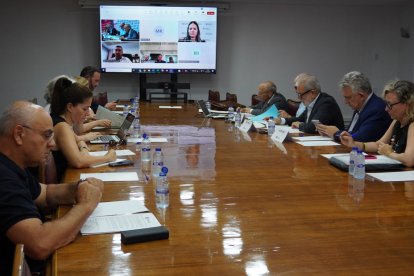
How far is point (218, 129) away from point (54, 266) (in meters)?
3.11

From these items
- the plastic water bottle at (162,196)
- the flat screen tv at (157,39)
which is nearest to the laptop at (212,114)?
the flat screen tv at (157,39)

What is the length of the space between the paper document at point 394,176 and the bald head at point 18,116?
1728 millimetres

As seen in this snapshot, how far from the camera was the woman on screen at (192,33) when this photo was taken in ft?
27.6

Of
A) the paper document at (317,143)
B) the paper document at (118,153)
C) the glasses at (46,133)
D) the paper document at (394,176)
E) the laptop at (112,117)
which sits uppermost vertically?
the glasses at (46,133)

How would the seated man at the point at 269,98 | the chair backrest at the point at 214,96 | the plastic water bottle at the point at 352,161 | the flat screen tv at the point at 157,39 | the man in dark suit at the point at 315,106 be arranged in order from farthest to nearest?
the flat screen tv at the point at 157,39
the chair backrest at the point at 214,96
the seated man at the point at 269,98
the man in dark suit at the point at 315,106
the plastic water bottle at the point at 352,161

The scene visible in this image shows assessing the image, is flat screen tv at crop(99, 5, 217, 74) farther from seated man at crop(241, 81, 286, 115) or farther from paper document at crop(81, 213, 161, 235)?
paper document at crop(81, 213, 161, 235)

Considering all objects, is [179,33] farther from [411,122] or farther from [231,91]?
[411,122]

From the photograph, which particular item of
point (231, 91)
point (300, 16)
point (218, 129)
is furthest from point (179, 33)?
point (218, 129)

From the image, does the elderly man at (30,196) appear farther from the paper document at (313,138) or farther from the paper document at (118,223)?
the paper document at (313,138)

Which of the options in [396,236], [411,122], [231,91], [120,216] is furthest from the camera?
[231,91]

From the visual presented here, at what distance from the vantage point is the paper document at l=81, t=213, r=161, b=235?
5.54 ft

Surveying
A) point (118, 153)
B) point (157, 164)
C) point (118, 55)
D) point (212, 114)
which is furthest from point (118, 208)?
point (118, 55)

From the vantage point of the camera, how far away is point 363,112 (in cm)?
385

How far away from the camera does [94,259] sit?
1.46 metres
